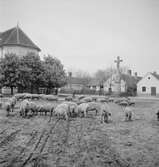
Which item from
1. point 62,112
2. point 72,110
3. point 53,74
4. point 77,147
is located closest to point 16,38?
point 53,74

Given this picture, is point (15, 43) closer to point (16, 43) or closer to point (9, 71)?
point (16, 43)

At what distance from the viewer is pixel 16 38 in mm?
41406

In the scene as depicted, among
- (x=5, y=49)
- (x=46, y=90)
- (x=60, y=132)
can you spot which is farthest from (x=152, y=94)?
(x=60, y=132)

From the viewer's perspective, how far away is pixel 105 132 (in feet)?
26.8

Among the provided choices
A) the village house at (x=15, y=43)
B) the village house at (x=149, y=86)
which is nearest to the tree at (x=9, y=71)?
the village house at (x=15, y=43)

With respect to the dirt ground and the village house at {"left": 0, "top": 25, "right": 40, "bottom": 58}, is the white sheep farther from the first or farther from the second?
the village house at {"left": 0, "top": 25, "right": 40, "bottom": 58}

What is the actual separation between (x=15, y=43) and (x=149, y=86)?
37.5 m

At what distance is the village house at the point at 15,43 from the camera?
131ft

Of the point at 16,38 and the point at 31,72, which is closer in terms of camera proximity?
the point at 31,72

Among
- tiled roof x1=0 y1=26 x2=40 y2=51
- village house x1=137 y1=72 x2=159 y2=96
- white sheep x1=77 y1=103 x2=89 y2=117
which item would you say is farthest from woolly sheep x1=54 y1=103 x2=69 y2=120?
village house x1=137 y1=72 x2=159 y2=96

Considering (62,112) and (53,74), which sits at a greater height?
(53,74)

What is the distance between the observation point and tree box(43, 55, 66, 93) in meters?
32.6

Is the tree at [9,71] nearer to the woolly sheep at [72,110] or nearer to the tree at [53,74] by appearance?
the tree at [53,74]

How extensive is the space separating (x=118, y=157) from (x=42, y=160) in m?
2.37
